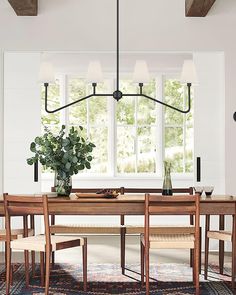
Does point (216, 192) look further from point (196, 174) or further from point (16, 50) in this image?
point (16, 50)

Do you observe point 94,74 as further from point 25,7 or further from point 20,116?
point 20,116

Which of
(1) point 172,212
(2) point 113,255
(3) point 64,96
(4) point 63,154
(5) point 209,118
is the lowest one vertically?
(2) point 113,255

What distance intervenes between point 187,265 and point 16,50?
9.45 feet

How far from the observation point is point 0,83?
687 centimetres

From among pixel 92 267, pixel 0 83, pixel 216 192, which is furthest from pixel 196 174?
pixel 0 83

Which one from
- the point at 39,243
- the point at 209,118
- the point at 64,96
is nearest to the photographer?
the point at 39,243

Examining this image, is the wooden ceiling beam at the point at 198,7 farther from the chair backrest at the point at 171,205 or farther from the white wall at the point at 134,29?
the chair backrest at the point at 171,205

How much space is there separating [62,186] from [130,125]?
430cm

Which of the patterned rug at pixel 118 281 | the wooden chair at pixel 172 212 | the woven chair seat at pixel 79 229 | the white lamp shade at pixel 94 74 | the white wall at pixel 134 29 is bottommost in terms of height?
the patterned rug at pixel 118 281

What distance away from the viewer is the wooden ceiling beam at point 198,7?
6.36 metres

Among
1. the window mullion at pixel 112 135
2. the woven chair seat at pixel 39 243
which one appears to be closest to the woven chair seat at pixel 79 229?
the woven chair seat at pixel 39 243

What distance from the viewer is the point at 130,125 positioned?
30.9 feet

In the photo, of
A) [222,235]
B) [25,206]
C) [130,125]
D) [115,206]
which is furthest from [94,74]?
[130,125]

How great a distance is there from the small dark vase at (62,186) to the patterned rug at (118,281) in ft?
2.35
